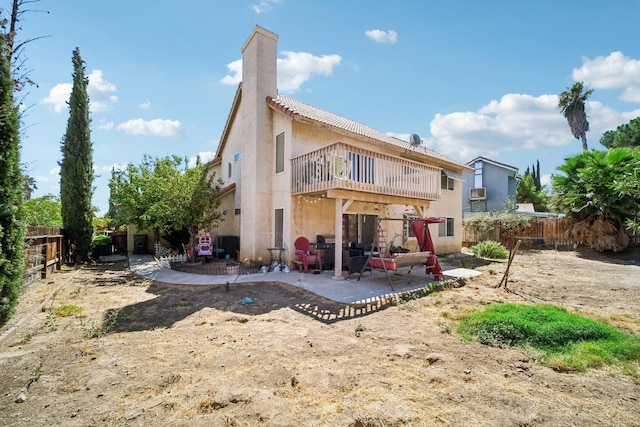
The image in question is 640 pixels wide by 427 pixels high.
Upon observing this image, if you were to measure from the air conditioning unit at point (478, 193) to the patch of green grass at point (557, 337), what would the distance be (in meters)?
26.4

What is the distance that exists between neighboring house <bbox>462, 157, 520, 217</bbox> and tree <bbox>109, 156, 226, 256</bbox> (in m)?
25.5

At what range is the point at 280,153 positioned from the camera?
39.5 ft

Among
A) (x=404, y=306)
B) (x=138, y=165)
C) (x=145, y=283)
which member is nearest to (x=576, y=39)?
(x=404, y=306)

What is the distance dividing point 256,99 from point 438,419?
12074 mm

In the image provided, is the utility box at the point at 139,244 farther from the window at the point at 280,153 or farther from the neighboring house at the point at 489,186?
the neighboring house at the point at 489,186

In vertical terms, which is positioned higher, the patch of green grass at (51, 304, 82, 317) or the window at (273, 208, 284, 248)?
the window at (273, 208, 284, 248)

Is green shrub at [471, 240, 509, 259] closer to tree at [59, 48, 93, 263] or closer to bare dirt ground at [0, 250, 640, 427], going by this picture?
bare dirt ground at [0, 250, 640, 427]

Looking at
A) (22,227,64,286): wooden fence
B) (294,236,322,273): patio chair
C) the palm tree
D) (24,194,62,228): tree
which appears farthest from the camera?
the palm tree

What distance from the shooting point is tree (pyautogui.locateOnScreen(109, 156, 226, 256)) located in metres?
11.9

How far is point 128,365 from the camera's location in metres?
3.97

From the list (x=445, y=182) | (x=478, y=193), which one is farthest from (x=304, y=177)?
(x=478, y=193)

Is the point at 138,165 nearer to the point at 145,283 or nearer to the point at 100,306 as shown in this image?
the point at 145,283

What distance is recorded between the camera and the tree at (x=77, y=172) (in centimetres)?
1363

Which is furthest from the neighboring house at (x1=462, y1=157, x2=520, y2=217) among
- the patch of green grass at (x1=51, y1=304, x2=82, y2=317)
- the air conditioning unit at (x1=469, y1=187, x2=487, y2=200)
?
the patch of green grass at (x1=51, y1=304, x2=82, y2=317)
